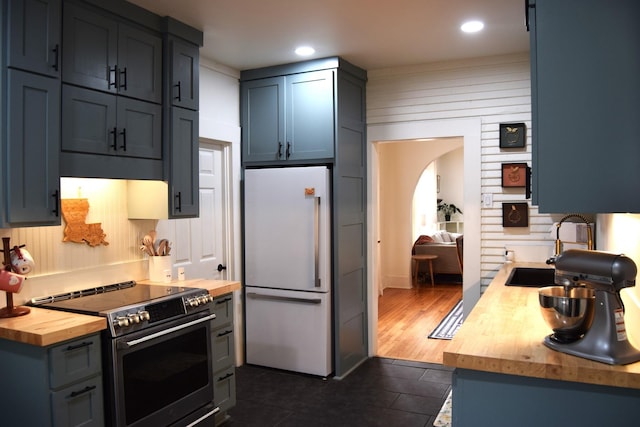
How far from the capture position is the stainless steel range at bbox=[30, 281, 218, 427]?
254 cm

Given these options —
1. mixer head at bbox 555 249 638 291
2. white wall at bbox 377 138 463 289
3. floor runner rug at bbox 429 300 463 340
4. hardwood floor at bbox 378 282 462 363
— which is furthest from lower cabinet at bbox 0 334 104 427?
white wall at bbox 377 138 463 289

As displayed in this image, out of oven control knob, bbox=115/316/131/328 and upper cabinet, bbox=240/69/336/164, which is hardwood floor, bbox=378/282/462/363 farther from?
oven control knob, bbox=115/316/131/328

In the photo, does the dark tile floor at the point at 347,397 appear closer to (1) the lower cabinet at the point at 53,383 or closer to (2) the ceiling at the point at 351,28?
(1) the lower cabinet at the point at 53,383

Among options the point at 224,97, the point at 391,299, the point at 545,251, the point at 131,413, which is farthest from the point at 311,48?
the point at 391,299

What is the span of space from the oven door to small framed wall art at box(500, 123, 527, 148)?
2.73 m

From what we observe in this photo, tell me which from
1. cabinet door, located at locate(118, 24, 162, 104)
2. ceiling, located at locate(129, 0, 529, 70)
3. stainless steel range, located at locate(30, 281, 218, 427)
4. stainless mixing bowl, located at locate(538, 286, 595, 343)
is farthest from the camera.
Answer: ceiling, located at locate(129, 0, 529, 70)

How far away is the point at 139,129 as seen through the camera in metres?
3.13

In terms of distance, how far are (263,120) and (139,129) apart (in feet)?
5.01

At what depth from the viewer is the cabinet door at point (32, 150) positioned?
2.39 m

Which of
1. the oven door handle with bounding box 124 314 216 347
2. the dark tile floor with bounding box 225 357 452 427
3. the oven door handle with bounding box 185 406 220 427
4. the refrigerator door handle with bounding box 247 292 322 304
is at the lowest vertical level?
the dark tile floor with bounding box 225 357 452 427

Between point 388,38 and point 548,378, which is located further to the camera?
point 388,38

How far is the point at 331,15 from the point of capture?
327 cm

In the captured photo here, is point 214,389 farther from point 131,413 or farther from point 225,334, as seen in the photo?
point 131,413

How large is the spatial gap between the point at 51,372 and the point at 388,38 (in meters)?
3.00
